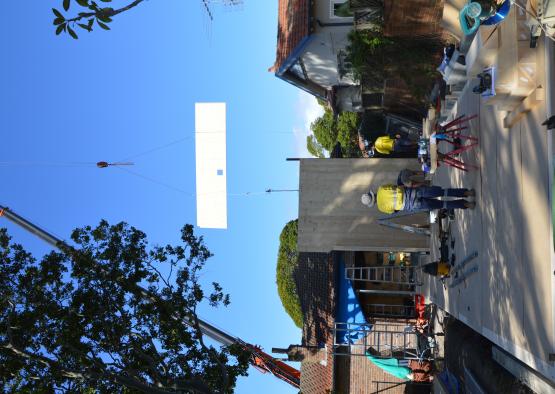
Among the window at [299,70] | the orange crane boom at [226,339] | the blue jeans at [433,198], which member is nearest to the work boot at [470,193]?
the blue jeans at [433,198]

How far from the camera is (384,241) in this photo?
18.5m

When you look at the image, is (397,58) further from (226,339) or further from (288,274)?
(288,274)

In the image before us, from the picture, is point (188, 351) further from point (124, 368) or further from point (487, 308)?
point (487, 308)

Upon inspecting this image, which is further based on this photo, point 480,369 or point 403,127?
point 403,127

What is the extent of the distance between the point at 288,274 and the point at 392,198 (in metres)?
23.2

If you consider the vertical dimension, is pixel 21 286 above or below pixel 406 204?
below

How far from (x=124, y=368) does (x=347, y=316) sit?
11620mm

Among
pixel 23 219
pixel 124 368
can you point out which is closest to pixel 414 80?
pixel 124 368

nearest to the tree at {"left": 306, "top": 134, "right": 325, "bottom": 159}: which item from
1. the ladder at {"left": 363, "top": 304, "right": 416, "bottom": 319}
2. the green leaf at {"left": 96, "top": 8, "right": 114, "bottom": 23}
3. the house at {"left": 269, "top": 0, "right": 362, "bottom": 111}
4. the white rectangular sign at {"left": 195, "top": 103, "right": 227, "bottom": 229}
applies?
the white rectangular sign at {"left": 195, "top": 103, "right": 227, "bottom": 229}

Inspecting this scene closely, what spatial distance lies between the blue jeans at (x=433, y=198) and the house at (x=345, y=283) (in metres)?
6.72

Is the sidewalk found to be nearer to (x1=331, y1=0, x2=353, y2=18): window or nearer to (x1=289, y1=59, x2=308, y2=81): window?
(x1=331, y1=0, x2=353, y2=18): window

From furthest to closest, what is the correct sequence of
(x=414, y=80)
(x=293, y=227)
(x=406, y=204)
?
(x=293, y=227) → (x=414, y=80) → (x=406, y=204)

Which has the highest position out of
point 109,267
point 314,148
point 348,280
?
point 314,148

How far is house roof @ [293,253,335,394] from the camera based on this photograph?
65.7ft
